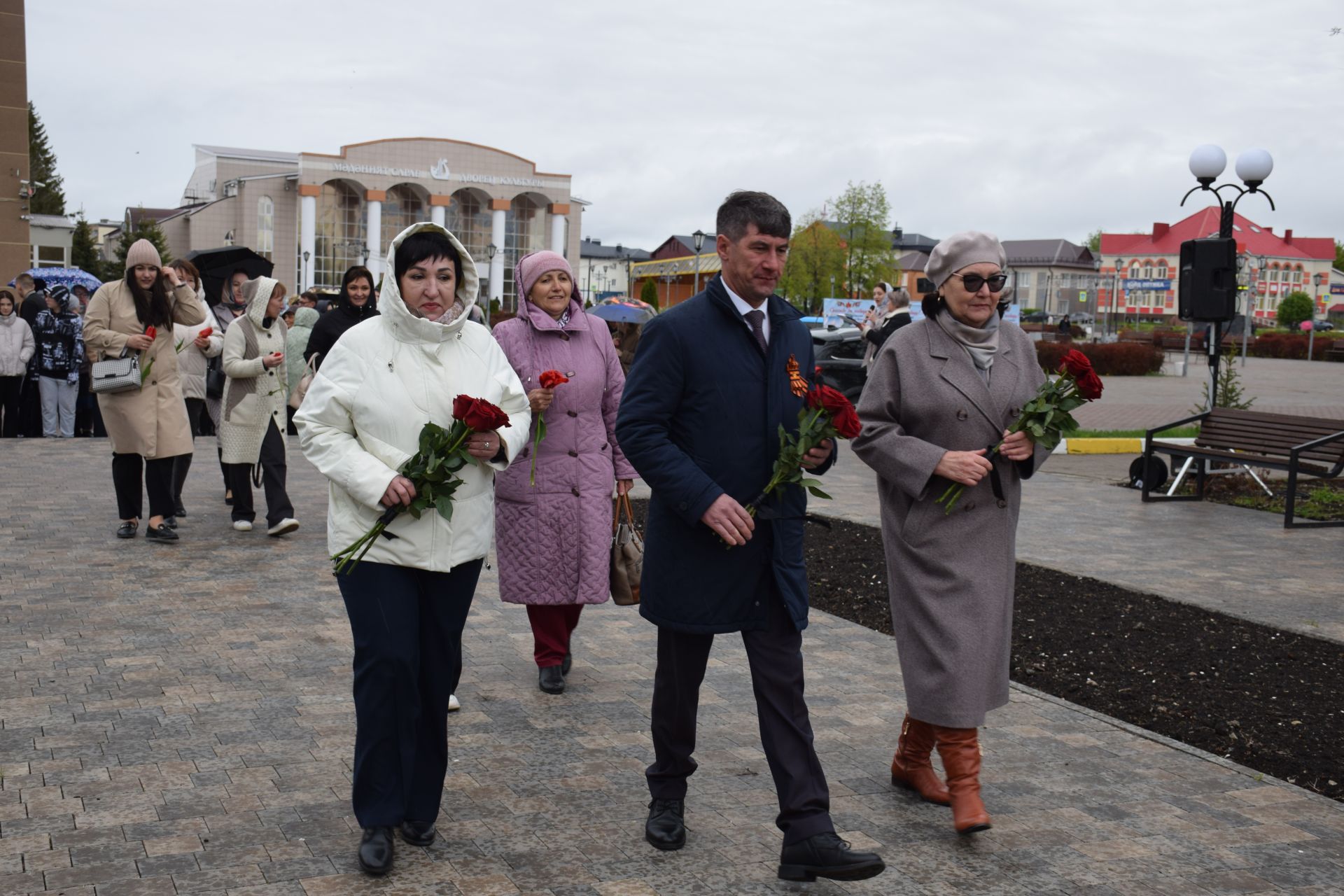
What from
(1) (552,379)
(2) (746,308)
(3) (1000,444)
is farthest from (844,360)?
(2) (746,308)

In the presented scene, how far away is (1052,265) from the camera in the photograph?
15150cm

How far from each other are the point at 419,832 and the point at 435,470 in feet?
3.60

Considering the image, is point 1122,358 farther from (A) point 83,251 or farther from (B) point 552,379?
(A) point 83,251

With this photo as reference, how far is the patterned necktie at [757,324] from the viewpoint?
12.9 ft

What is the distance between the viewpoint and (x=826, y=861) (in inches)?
142

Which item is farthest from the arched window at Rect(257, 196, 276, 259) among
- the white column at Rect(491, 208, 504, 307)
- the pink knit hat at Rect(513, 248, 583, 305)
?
the pink knit hat at Rect(513, 248, 583, 305)

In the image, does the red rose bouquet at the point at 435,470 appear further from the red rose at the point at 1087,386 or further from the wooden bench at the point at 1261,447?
the wooden bench at the point at 1261,447

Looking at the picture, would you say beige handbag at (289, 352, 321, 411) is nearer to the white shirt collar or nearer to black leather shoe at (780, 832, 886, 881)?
Result: the white shirt collar

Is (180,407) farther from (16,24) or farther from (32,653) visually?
(16,24)

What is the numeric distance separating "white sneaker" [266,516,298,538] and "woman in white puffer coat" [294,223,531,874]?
5.52 m

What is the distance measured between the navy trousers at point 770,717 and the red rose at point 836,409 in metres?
0.51

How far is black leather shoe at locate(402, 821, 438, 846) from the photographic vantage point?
3926mm

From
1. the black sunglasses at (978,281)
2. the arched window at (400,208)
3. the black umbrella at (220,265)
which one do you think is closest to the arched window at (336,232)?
the arched window at (400,208)

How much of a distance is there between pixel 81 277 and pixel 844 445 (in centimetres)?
1483
